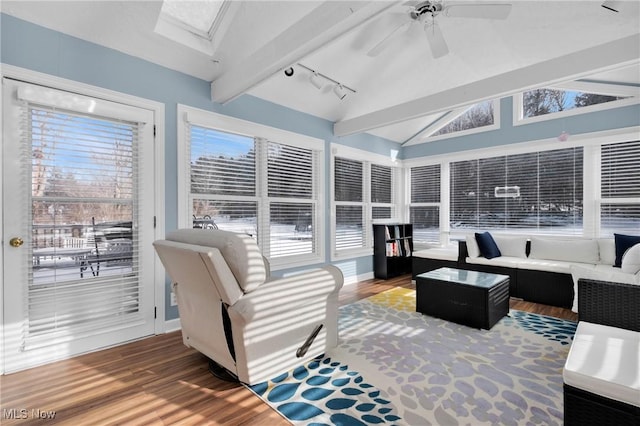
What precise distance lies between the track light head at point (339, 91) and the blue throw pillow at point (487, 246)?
2.88m

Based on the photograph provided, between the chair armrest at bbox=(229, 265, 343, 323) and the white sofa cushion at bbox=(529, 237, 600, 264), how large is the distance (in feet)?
11.7

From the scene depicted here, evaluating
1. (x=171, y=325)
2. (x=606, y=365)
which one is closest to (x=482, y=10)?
(x=606, y=365)

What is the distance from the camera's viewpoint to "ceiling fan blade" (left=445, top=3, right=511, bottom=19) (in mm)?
2336

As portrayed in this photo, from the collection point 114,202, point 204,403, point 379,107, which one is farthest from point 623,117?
point 114,202

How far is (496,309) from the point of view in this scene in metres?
3.12

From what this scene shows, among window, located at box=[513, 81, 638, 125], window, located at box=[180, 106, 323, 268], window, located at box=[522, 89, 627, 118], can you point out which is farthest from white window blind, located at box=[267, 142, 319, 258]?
window, located at box=[522, 89, 627, 118]

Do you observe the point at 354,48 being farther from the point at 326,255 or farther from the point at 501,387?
the point at 501,387

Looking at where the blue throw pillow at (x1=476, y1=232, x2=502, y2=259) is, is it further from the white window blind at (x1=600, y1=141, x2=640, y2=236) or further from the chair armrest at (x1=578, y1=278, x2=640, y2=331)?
the chair armrest at (x1=578, y1=278, x2=640, y2=331)

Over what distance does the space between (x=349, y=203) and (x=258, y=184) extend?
6.08 ft

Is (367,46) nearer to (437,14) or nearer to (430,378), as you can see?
(437,14)

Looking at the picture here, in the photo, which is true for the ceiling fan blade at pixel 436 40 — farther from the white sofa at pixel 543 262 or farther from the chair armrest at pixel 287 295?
the white sofa at pixel 543 262

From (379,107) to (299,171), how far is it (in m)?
1.62

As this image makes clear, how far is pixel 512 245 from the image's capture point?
4.61 m

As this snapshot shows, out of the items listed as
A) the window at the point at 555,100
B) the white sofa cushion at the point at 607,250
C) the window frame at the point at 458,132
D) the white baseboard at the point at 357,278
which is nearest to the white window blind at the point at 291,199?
the white baseboard at the point at 357,278
